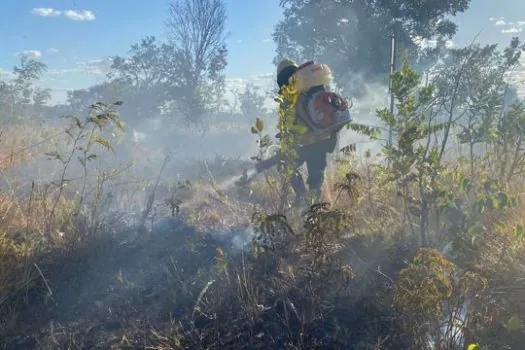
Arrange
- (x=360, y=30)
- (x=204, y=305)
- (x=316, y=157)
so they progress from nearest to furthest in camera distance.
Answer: (x=204, y=305)
(x=316, y=157)
(x=360, y=30)

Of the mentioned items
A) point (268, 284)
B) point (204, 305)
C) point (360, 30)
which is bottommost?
point (204, 305)

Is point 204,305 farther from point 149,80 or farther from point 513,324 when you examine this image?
point 149,80

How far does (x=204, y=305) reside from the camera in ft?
8.46

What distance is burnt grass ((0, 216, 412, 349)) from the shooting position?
2.28 meters

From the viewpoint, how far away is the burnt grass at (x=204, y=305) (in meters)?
2.28

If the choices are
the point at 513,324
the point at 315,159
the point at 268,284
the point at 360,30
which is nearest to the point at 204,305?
the point at 268,284

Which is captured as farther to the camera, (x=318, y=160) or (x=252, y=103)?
(x=252, y=103)

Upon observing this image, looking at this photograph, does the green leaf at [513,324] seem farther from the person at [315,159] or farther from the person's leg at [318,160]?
the person's leg at [318,160]

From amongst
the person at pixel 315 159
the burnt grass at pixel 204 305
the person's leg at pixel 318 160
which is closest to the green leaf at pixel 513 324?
the burnt grass at pixel 204 305

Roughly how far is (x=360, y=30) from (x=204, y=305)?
12.6 m

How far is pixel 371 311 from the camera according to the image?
2.45 metres

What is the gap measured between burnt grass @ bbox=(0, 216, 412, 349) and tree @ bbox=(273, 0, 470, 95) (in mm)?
10889

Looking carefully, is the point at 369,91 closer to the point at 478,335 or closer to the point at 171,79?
the point at 171,79

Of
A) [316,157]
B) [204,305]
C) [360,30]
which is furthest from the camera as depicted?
[360,30]
